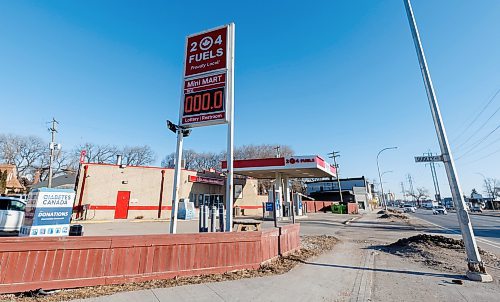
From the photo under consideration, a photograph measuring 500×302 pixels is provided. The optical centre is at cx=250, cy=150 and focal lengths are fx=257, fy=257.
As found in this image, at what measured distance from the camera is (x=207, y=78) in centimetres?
922

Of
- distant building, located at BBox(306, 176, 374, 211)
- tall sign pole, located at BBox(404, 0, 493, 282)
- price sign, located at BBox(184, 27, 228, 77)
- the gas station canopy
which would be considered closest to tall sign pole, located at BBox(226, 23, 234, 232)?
price sign, located at BBox(184, 27, 228, 77)

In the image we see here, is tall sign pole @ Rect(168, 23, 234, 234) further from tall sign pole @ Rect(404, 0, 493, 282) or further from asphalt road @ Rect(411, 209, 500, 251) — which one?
asphalt road @ Rect(411, 209, 500, 251)

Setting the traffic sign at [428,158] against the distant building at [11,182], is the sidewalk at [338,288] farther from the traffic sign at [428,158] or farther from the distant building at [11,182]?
the distant building at [11,182]

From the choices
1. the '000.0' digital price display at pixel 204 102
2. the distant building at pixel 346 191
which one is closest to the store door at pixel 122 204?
the '000.0' digital price display at pixel 204 102

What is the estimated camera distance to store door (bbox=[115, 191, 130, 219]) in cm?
2384

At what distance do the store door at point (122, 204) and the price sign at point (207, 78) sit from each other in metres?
18.7

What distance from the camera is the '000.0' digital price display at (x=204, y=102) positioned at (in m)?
8.75

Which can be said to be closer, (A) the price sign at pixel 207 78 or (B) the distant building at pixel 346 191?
(A) the price sign at pixel 207 78

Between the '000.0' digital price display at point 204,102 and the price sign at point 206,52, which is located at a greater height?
the price sign at point 206,52

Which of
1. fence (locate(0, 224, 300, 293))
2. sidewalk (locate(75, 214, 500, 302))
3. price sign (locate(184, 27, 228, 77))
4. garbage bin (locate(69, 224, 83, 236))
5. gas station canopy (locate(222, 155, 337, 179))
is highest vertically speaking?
price sign (locate(184, 27, 228, 77))

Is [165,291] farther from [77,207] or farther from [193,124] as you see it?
[77,207]

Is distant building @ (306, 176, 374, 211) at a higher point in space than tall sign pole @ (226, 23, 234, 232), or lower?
higher

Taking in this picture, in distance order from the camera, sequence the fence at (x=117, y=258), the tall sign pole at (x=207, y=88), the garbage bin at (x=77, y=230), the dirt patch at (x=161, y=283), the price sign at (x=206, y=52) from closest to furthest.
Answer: the dirt patch at (x=161, y=283), the fence at (x=117, y=258), the garbage bin at (x=77, y=230), the tall sign pole at (x=207, y=88), the price sign at (x=206, y=52)

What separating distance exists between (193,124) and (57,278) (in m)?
5.62
